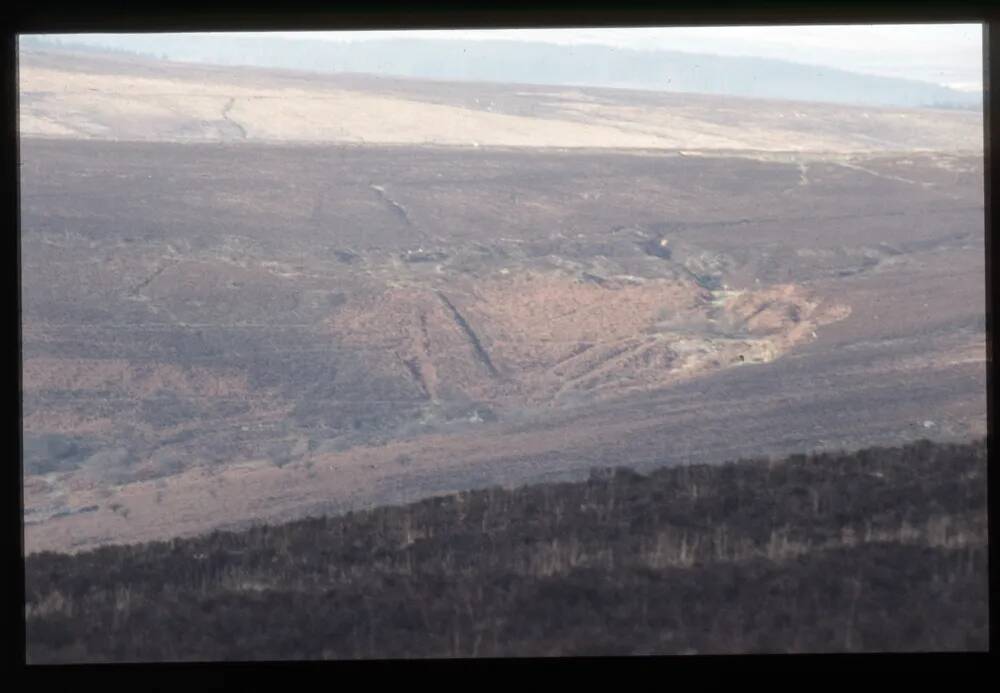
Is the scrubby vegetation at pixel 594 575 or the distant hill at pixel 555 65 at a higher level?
the distant hill at pixel 555 65

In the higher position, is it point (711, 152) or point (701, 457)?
point (711, 152)

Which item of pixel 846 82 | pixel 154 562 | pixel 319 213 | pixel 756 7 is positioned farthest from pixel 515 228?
pixel 846 82

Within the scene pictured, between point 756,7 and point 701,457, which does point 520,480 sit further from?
point 756,7

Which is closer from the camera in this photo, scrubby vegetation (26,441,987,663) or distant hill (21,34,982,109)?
scrubby vegetation (26,441,987,663)

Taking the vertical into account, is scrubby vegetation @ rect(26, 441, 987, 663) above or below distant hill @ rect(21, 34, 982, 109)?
below

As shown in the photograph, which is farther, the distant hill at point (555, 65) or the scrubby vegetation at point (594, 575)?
the distant hill at point (555, 65)
